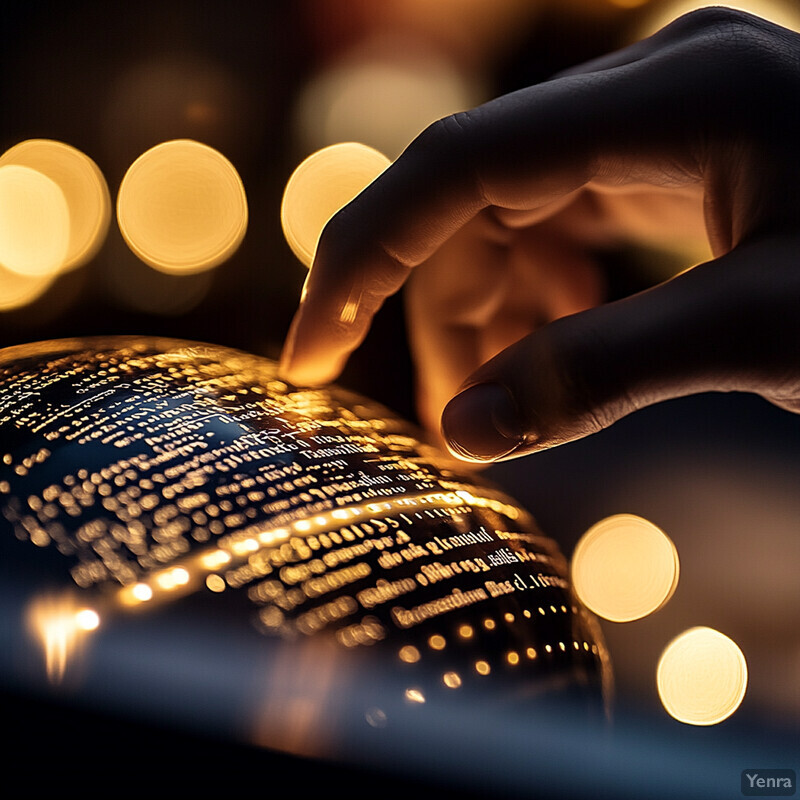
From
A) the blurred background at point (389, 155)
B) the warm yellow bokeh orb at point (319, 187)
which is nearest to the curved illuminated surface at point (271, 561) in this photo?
the blurred background at point (389, 155)

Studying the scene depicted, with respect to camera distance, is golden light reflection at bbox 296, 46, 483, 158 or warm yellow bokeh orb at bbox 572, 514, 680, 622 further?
golden light reflection at bbox 296, 46, 483, 158

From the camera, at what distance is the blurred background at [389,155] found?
1147 millimetres

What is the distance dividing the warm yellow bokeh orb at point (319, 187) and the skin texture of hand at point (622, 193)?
700 millimetres

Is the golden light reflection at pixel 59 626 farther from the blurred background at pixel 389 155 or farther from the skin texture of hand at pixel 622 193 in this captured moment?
the blurred background at pixel 389 155

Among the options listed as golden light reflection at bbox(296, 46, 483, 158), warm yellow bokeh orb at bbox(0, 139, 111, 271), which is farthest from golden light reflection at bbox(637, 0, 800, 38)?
warm yellow bokeh orb at bbox(0, 139, 111, 271)

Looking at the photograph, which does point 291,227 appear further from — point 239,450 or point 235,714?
point 235,714

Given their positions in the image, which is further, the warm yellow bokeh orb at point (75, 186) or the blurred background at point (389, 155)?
the warm yellow bokeh orb at point (75, 186)

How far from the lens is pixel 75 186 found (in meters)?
1.37

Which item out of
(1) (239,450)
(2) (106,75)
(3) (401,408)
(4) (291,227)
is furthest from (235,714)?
(2) (106,75)

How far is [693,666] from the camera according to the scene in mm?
1083

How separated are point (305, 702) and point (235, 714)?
0.09 ft

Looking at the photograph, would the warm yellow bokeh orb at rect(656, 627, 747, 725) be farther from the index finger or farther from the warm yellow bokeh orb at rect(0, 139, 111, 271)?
the warm yellow bokeh orb at rect(0, 139, 111, 271)

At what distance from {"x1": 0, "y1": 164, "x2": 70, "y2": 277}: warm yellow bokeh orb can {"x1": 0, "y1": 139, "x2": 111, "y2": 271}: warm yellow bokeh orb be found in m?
0.01

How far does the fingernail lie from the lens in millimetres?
445
